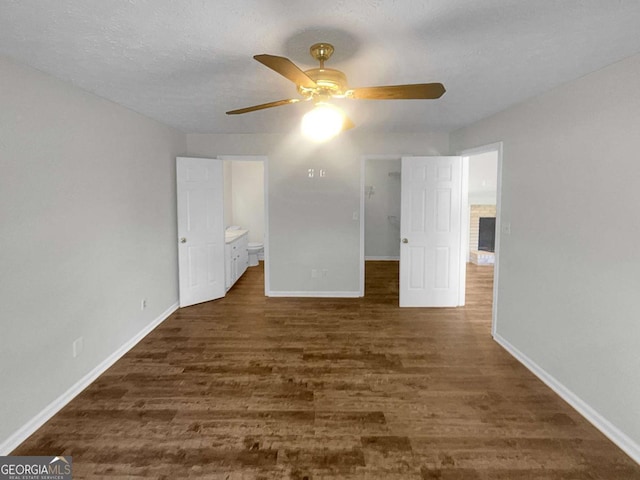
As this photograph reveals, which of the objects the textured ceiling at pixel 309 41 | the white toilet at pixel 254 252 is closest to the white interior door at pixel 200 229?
the textured ceiling at pixel 309 41

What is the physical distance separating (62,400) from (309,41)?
2.88m

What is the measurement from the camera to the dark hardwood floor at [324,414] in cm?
197

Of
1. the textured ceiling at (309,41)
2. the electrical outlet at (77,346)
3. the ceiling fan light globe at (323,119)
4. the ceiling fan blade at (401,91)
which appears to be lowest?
the electrical outlet at (77,346)

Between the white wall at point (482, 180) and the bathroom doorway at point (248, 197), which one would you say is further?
the bathroom doorway at point (248, 197)

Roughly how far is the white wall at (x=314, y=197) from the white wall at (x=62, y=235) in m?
1.69

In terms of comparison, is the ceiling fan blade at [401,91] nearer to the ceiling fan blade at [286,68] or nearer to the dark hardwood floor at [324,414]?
the ceiling fan blade at [286,68]

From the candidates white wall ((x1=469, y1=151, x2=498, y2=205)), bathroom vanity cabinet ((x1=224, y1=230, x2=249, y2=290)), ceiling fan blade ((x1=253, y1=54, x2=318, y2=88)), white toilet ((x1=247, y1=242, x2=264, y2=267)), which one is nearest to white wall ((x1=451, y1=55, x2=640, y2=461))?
ceiling fan blade ((x1=253, y1=54, x2=318, y2=88))

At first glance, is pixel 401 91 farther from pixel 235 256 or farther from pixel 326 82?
pixel 235 256

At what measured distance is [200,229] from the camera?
468 cm

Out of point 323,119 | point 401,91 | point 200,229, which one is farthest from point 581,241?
point 200,229

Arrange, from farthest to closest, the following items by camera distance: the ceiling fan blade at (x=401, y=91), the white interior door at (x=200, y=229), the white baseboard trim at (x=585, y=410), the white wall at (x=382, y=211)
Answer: the white wall at (x=382, y=211), the white interior door at (x=200, y=229), the white baseboard trim at (x=585, y=410), the ceiling fan blade at (x=401, y=91)

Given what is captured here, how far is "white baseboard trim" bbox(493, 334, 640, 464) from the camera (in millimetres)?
2076

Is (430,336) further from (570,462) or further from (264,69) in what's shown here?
(264,69)

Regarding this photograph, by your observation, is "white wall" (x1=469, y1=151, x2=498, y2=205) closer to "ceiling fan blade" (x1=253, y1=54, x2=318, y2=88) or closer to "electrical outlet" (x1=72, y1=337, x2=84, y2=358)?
"ceiling fan blade" (x1=253, y1=54, x2=318, y2=88)
